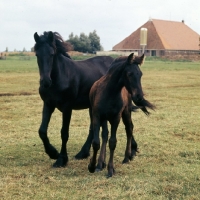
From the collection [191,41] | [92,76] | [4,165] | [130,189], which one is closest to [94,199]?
[130,189]

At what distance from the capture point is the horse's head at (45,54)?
612cm

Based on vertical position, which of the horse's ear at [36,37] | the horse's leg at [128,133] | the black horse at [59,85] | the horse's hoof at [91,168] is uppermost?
the horse's ear at [36,37]

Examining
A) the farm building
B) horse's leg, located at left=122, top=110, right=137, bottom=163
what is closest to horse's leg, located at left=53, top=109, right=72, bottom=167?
horse's leg, located at left=122, top=110, right=137, bottom=163

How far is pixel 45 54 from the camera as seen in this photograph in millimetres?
6246

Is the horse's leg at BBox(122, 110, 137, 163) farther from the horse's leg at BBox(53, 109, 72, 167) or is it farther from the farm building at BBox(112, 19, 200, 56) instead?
the farm building at BBox(112, 19, 200, 56)

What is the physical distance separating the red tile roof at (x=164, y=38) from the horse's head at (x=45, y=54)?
7507 centimetres

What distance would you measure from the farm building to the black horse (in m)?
72.7

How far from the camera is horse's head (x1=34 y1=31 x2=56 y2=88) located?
612 cm

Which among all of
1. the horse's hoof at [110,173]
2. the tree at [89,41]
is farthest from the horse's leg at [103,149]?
the tree at [89,41]

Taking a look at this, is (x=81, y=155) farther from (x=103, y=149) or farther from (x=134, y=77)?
(x=134, y=77)

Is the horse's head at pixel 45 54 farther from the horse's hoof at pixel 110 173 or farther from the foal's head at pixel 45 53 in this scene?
the horse's hoof at pixel 110 173

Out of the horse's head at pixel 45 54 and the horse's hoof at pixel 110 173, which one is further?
the horse's hoof at pixel 110 173

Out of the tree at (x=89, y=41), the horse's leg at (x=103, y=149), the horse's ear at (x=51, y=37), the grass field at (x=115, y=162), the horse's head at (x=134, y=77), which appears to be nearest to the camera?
the grass field at (x=115, y=162)

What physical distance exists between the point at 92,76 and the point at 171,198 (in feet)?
11.1
